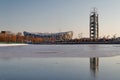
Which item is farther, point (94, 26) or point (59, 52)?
point (94, 26)

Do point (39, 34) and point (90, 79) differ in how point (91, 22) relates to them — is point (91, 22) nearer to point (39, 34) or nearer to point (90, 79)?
point (39, 34)

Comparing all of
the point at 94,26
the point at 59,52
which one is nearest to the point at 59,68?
the point at 59,52

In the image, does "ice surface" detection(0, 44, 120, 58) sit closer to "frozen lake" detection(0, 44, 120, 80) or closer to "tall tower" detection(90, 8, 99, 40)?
"frozen lake" detection(0, 44, 120, 80)

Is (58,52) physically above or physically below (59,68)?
above

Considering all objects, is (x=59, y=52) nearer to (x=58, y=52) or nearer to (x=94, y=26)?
(x=58, y=52)

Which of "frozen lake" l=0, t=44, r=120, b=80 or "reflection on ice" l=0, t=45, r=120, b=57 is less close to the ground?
"reflection on ice" l=0, t=45, r=120, b=57

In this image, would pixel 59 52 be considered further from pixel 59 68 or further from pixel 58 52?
pixel 59 68

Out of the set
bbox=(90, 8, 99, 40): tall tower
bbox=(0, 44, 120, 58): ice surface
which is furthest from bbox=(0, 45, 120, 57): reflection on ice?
bbox=(90, 8, 99, 40): tall tower

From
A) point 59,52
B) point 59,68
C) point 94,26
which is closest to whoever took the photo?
point 59,68

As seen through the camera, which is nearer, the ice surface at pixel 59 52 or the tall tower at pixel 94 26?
the ice surface at pixel 59 52

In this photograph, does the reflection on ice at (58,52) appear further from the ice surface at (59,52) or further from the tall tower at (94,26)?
the tall tower at (94,26)

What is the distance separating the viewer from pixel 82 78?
895 cm

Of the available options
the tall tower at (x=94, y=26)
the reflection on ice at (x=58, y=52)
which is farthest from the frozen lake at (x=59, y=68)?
Result: the tall tower at (x=94, y=26)

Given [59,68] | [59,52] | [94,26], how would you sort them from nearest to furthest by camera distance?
[59,68]
[59,52]
[94,26]
